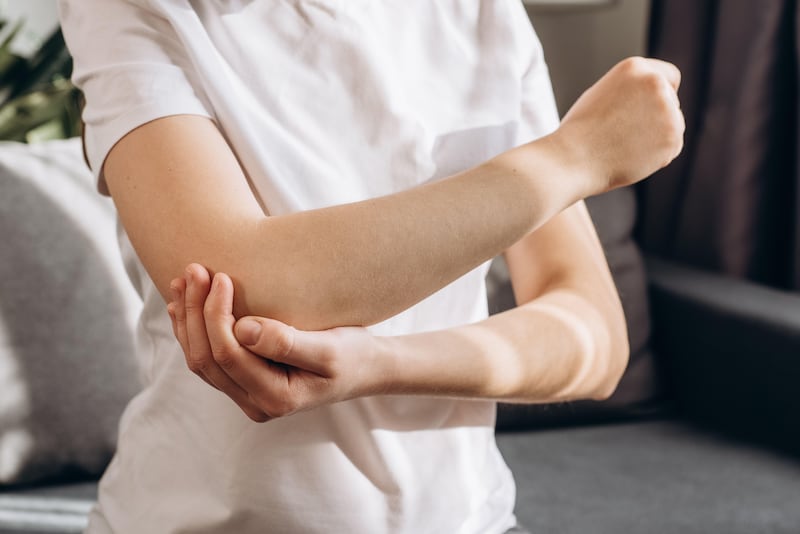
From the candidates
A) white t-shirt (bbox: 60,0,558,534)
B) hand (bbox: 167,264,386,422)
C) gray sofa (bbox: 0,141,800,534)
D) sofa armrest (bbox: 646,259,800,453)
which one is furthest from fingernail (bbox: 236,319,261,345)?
sofa armrest (bbox: 646,259,800,453)

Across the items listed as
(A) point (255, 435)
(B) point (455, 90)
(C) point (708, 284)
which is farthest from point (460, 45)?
(C) point (708, 284)

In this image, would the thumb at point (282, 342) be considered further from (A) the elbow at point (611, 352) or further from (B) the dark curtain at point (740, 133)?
(B) the dark curtain at point (740, 133)

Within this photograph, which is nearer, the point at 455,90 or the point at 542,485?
the point at 455,90

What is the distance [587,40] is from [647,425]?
1208 mm

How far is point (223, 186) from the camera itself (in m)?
0.61

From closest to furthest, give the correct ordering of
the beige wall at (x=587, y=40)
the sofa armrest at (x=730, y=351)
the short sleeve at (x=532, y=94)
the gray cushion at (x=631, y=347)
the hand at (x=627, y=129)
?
the hand at (x=627, y=129), the short sleeve at (x=532, y=94), the sofa armrest at (x=730, y=351), the gray cushion at (x=631, y=347), the beige wall at (x=587, y=40)

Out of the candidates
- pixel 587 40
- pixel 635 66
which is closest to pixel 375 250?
pixel 635 66

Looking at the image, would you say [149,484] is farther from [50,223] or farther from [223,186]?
[50,223]

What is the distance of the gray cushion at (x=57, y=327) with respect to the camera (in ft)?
4.55

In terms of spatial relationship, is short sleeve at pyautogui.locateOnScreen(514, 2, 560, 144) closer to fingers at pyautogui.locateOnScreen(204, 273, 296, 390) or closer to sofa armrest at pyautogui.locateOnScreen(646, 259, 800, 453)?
fingers at pyautogui.locateOnScreen(204, 273, 296, 390)

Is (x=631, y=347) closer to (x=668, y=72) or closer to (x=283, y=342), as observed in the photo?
(x=668, y=72)

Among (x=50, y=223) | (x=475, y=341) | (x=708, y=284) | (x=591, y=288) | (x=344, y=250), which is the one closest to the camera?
(x=344, y=250)

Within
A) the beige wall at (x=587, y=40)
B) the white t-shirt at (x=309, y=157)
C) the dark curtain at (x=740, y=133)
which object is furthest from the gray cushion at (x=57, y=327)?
the beige wall at (x=587, y=40)

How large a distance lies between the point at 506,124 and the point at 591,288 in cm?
16
